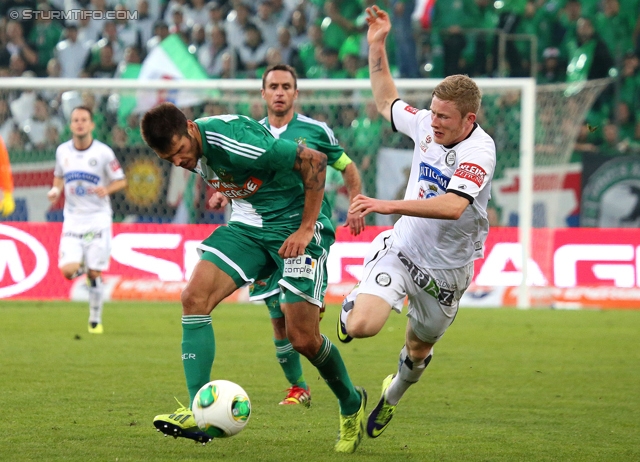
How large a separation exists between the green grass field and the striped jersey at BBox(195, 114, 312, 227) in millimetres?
1285

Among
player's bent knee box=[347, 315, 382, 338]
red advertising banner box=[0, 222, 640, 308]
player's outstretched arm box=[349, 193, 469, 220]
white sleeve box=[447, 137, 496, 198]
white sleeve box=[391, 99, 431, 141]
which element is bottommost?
red advertising banner box=[0, 222, 640, 308]

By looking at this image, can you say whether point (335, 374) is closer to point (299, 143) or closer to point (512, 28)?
point (299, 143)

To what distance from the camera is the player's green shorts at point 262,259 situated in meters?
5.57

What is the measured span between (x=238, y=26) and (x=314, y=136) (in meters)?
11.2

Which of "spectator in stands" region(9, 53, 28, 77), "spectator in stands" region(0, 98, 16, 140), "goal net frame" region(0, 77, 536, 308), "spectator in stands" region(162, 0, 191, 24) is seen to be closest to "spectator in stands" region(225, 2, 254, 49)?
"spectator in stands" region(162, 0, 191, 24)

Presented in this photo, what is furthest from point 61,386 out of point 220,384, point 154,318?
point 154,318

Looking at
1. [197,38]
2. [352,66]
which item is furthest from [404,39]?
[197,38]

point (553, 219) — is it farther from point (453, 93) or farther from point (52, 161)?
point (453, 93)

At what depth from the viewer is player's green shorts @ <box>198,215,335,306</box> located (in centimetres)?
557

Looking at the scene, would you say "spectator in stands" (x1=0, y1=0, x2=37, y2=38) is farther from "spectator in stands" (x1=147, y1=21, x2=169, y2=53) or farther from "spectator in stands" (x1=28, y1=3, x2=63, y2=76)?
"spectator in stands" (x1=147, y1=21, x2=169, y2=53)

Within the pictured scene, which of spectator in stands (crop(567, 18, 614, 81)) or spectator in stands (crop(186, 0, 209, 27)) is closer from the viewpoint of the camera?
spectator in stands (crop(567, 18, 614, 81))

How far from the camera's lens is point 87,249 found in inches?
457

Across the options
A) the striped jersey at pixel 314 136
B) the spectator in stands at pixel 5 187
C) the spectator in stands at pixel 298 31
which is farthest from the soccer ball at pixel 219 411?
the spectator in stands at pixel 298 31

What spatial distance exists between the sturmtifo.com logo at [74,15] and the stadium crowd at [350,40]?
0.04 m
